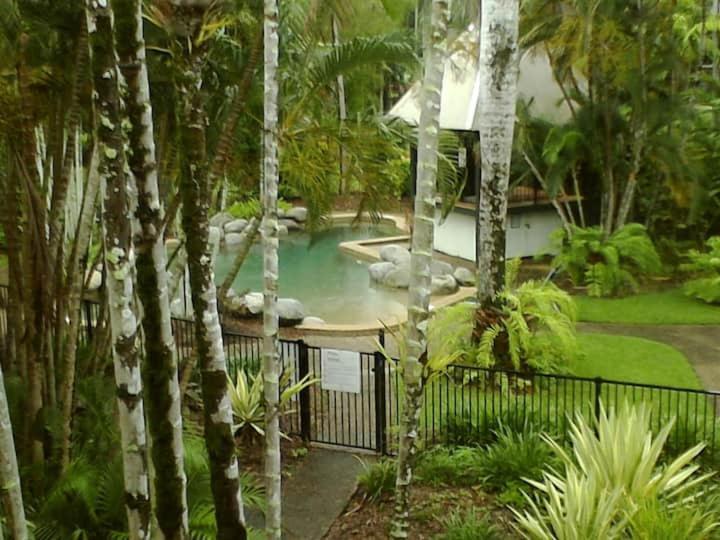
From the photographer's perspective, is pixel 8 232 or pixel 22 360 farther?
pixel 22 360

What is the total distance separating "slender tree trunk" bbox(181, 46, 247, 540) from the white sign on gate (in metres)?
3.41

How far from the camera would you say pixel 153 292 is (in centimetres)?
424

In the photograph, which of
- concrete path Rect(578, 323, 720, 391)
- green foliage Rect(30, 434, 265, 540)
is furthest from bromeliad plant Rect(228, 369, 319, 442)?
concrete path Rect(578, 323, 720, 391)

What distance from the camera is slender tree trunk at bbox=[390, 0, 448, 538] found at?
5.59 metres

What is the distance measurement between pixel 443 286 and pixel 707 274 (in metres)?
4.91

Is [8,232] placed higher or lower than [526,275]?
higher

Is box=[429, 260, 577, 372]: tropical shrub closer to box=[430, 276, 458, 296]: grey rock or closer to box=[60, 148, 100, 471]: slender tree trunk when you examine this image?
box=[430, 276, 458, 296]: grey rock

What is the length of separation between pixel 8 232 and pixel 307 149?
2429 millimetres

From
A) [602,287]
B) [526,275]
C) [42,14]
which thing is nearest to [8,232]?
[42,14]

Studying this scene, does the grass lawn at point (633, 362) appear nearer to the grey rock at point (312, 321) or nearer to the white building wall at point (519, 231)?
the grey rock at point (312, 321)

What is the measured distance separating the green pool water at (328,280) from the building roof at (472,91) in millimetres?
2870

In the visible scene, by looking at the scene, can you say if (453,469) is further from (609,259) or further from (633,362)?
(609,259)

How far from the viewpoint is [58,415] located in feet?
21.8

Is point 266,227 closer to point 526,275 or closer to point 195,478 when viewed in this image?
point 195,478
